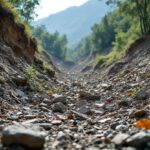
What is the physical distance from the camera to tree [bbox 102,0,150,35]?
119 ft

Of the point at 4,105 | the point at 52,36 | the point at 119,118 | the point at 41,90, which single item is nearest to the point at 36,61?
the point at 41,90

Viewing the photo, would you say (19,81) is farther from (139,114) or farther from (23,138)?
(23,138)

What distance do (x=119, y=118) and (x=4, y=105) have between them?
3.08m

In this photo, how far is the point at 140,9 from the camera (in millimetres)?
36719

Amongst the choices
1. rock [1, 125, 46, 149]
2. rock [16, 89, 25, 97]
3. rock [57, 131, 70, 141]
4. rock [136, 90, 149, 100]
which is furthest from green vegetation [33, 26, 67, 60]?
rock [1, 125, 46, 149]

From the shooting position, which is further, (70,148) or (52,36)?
(52,36)

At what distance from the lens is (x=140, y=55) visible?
89.2 feet

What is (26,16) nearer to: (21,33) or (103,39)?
(21,33)

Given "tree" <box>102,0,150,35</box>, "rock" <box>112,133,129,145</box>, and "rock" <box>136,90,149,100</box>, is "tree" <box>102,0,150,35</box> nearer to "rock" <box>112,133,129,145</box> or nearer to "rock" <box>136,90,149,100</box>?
"rock" <box>136,90,149,100</box>

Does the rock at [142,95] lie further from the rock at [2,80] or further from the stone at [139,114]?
the rock at [2,80]

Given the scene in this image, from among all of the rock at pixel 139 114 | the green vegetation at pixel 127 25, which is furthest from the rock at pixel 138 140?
the green vegetation at pixel 127 25

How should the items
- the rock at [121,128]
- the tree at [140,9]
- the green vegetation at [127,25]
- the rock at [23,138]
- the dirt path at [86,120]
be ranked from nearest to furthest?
1. the rock at [23,138]
2. the dirt path at [86,120]
3. the rock at [121,128]
4. the tree at [140,9]
5. the green vegetation at [127,25]

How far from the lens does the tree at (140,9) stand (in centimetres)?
3620

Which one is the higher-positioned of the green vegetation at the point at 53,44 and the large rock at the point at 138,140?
the green vegetation at the point at 53,44
